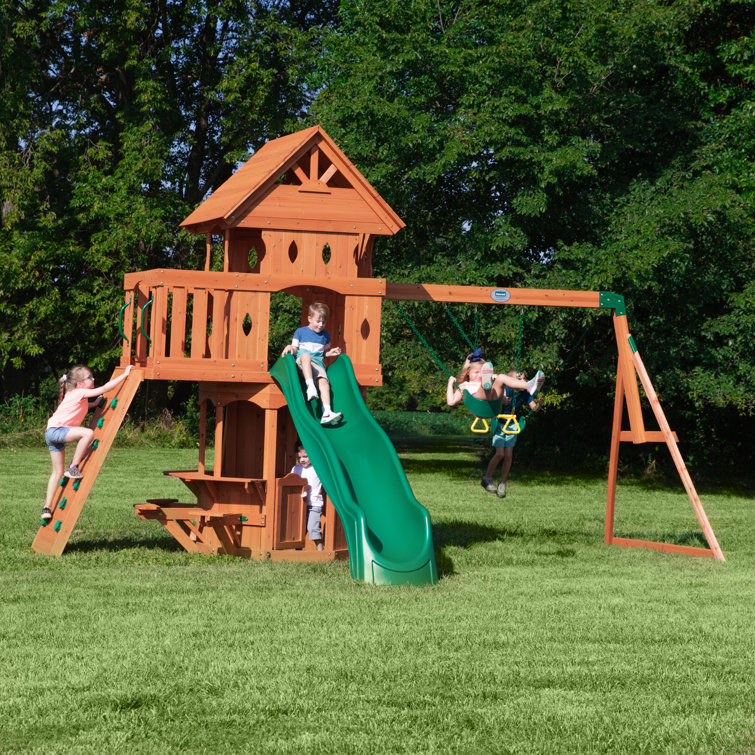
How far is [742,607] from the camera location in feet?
29.0

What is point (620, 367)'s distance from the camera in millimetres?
12914

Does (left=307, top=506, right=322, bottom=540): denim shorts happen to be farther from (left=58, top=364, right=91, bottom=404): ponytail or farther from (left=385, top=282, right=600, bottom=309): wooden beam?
(left=58, top=364, right=91, bottom=404): ponytail

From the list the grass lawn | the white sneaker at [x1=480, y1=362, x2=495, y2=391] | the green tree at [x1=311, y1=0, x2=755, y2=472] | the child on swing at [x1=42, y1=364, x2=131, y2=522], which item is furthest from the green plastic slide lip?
the green tree at [x1=311, y1=0, x2=755, y2=472]

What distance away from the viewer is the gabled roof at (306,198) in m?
11.5

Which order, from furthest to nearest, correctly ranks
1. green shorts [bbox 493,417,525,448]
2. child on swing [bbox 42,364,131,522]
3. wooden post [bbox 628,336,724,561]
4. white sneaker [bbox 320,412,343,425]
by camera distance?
1. green shorts [bbox 493,417,525,448]
2. wooden post [bbox 628,336,724,561]
3. child on swing [bbox 42,364,131,522]
4. white sneaker [bbox 320,412,343,425]

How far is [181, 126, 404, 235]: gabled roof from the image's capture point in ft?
37.6

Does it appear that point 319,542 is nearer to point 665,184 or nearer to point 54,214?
point 665,184

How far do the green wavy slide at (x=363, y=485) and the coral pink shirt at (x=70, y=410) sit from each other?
211 centimetres

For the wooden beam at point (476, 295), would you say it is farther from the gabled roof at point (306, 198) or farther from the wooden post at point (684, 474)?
the wooden post at point (684, 474)

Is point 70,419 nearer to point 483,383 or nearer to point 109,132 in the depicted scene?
point 483,383

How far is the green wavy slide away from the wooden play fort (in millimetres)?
234

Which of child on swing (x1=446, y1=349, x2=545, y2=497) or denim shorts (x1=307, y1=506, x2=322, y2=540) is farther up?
child on swing (x1=446, y1=349, x2=545, y2=497)

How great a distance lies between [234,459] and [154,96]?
19430 mm

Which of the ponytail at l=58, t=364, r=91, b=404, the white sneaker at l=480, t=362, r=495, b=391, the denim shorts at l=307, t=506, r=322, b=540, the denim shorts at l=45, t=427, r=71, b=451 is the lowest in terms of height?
the denim shorts at l=307, t=506, r=322, b=540
